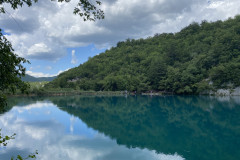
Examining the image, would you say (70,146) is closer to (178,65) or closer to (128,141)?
(128,141)

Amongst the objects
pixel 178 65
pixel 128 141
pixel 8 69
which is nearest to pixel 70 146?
pixel 128 141

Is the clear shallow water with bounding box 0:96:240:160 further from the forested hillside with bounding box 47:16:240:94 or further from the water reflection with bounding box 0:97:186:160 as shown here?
the forested hillside with bounding box 47:16:240:94

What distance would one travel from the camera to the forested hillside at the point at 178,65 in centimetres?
4260

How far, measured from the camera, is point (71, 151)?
28.5 ft

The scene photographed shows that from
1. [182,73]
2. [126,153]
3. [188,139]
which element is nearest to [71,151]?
[126,153]

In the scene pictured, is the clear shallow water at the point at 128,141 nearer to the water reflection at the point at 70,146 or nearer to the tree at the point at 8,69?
the water reflection at the point at 70,146

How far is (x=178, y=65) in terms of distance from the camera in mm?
53688

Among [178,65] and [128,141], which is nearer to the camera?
[128,141]

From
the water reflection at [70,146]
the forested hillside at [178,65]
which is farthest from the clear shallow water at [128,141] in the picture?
the forested hillside at [178,65]

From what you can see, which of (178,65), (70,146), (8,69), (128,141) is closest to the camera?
(8,69)

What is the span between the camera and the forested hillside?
1677 inches

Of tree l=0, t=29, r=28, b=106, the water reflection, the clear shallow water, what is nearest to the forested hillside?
the clear shallow water

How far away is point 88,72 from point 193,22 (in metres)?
49.9

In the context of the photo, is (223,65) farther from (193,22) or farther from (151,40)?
(151,40)
